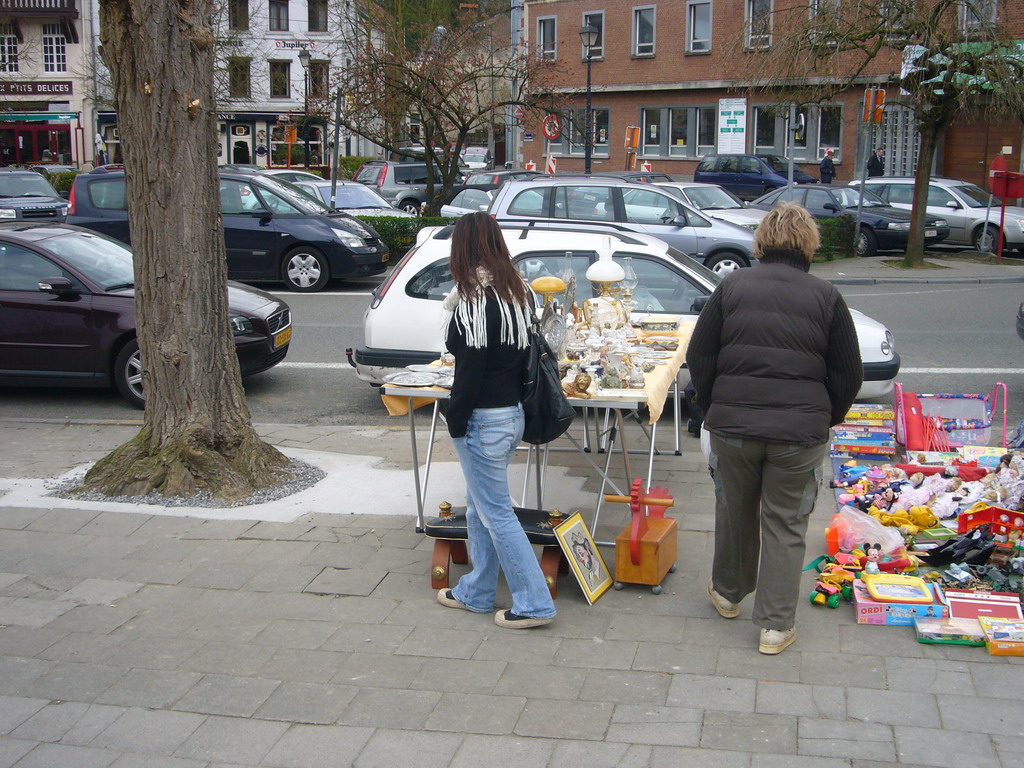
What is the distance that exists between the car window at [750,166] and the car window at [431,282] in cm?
2425

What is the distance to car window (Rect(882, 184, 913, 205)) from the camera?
2417cm

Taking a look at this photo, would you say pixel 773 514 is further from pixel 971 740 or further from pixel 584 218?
pixel 584 218

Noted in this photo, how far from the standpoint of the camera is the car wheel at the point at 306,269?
53.3 ft

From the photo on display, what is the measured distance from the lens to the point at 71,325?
374 inches

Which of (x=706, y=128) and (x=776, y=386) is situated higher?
(x=706, y=128)

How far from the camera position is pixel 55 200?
26.2 metres

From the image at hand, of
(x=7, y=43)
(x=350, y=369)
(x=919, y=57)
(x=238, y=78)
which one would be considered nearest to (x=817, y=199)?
(x=919, y=57)

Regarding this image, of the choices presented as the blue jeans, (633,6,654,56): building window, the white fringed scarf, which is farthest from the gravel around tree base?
(633,6,654,56): building window

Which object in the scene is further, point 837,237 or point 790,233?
point 837,237

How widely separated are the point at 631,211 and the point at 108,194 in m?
8.01

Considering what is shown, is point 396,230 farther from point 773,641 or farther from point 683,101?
point 683,101

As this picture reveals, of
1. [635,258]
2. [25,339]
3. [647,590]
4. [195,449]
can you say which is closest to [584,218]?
[635,258]

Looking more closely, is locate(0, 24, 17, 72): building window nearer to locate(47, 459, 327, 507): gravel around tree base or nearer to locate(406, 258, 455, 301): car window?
locate(406, 258, 455, 301): car window

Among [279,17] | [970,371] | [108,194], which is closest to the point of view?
[970,371]
